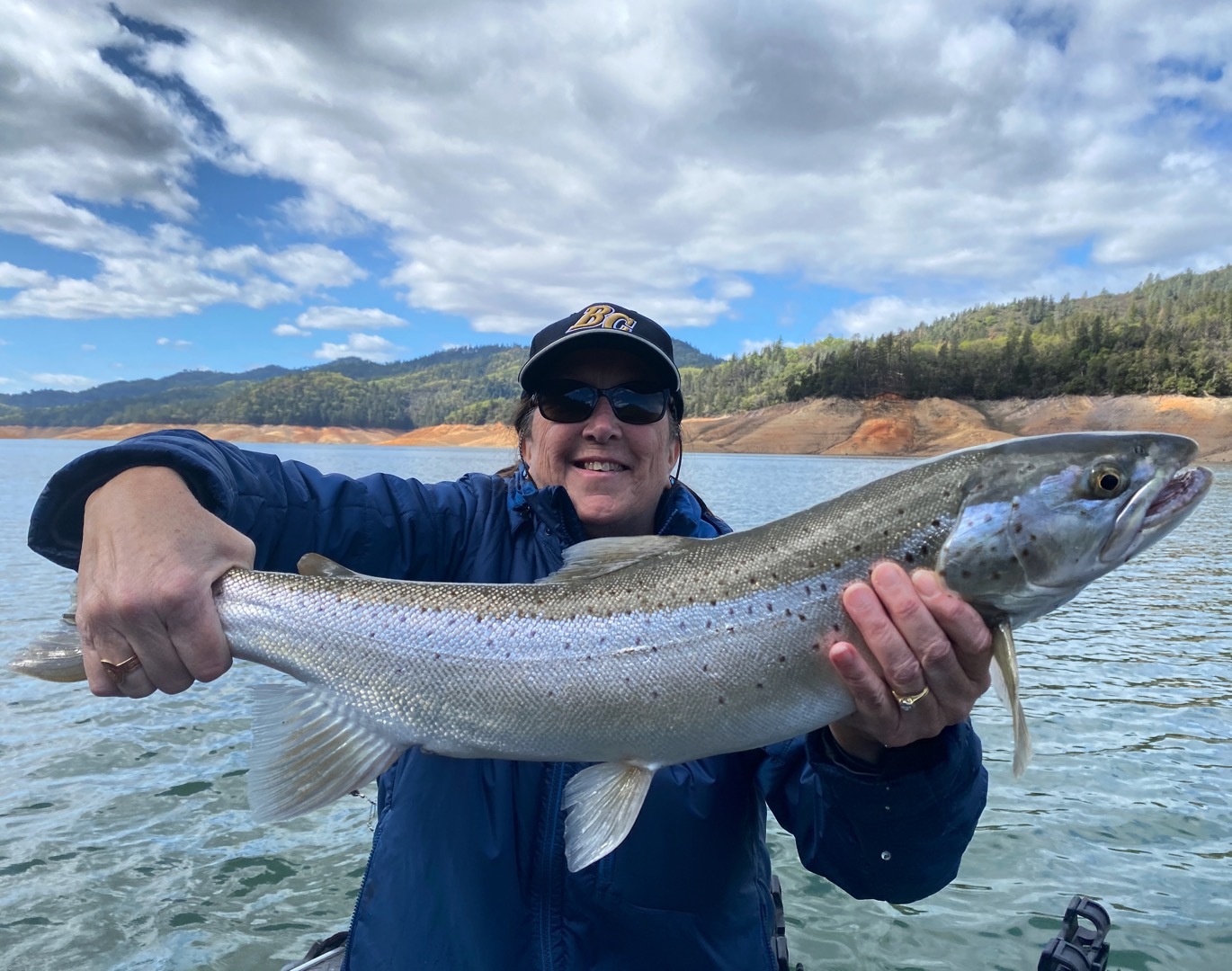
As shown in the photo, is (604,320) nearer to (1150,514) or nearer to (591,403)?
(591,403)

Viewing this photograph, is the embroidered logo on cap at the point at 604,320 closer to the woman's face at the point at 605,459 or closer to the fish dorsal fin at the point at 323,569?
the woman's face at the point at 605,459

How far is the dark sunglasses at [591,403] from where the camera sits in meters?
3.87

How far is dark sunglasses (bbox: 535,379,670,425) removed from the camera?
3869mm

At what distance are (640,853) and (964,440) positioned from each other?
9396cm

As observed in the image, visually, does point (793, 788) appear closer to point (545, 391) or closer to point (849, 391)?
point (545, 391)

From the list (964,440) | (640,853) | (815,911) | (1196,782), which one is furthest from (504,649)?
(964,440)

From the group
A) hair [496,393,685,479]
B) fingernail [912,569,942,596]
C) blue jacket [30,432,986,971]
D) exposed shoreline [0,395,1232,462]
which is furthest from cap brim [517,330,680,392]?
exposed shoreline [0,395,1232,462]

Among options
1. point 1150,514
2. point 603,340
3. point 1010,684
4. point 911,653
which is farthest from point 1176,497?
point 603,340

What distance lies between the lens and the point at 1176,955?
522 cm

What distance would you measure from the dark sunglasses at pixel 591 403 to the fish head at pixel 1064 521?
1655mm

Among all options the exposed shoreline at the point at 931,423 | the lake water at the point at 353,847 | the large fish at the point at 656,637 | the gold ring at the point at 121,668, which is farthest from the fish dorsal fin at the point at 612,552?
the exposed shoreline at the point at 931,423

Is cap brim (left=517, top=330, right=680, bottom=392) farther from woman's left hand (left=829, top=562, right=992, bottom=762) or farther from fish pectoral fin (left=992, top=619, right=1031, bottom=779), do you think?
fish pectoral fin (left=992, top=619, right=1031, bottom=779)

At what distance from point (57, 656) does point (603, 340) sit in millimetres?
2505

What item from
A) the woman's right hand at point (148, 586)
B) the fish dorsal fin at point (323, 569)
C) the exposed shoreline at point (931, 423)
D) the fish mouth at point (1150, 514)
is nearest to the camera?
the woman's right hand at point (148, 586)
